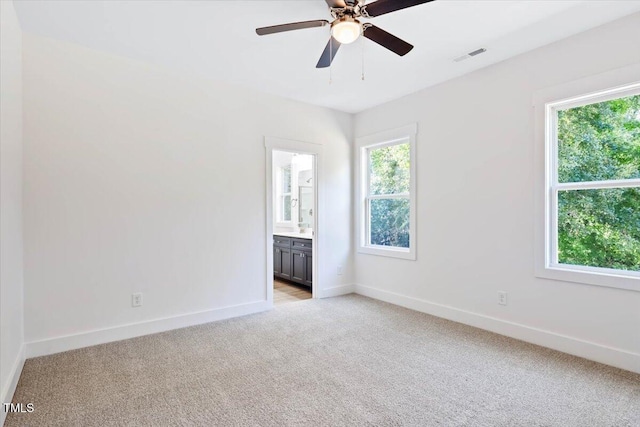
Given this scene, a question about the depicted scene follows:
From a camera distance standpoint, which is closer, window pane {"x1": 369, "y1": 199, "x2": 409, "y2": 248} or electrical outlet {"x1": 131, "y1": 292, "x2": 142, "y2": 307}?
electrical outlet {"x1": 131, "y1": 292, "x2": 142, "y2": 307}

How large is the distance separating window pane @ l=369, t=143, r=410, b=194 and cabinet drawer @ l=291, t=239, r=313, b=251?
120 cm

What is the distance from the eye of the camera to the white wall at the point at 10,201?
209cm

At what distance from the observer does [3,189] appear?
6.98 ft

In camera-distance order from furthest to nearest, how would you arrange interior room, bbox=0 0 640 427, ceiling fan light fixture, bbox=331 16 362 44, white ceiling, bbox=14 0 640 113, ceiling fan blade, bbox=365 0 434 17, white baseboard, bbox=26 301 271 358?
1. white baseboard, bbox=26 301 271 358
2. white ceiling, bbox=14 0 640 113
3. interior room, bbox=0 0 640 427
4. ceiling fan light fixture, bbox=331 16 362 44
5. ceiling fan blade, bbox=365 0 434 17

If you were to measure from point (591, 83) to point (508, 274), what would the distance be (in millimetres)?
1781

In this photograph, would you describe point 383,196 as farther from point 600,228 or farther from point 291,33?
point 291,33

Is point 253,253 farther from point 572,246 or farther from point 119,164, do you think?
point 572,246

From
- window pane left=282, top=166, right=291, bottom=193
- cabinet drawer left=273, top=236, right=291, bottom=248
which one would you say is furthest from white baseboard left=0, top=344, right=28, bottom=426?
window pane left=282, top=166, right=291, bottom=193

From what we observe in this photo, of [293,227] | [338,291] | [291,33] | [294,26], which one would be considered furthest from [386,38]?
[293,227]

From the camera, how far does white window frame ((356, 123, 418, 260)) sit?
4246mm

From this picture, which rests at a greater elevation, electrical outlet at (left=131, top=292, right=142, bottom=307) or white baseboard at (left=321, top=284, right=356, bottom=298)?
electrical outlet at (left=131, top=292, right=142, bottom=307)

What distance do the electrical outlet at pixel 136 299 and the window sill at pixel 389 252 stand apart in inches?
114

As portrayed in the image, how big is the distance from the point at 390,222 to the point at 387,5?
9.97 feet

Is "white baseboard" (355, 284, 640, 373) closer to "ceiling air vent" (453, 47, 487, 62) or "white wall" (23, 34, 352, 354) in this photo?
"white wall" (23, 34, 352, 354)
